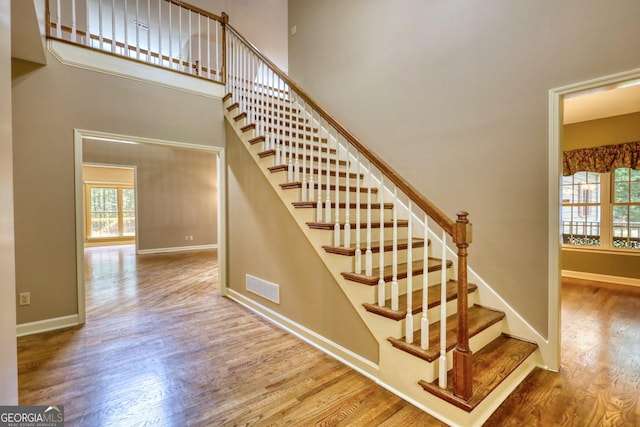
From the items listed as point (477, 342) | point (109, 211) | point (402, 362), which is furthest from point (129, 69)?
point (109, 211)

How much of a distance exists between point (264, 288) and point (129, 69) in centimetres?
288

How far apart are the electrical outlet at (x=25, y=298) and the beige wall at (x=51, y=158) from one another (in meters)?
0.03

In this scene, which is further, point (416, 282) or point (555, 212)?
point (416, 282)

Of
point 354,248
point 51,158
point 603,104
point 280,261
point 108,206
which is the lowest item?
point 280,261

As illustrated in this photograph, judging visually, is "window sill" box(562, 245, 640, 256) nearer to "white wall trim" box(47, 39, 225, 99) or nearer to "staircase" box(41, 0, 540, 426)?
"staircase" box(41, 0, 540, 426)

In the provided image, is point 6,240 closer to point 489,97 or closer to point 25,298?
point 25,298

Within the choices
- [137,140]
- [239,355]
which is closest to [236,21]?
[137,140]

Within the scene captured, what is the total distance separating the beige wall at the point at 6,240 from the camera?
1178 mm

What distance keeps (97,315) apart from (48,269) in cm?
Answer: 73

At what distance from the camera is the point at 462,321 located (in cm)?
159

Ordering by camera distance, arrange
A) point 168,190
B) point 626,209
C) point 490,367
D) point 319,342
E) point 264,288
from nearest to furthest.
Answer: point 490,367, point 319,342, point 264,288, point 626,209, point 168,190

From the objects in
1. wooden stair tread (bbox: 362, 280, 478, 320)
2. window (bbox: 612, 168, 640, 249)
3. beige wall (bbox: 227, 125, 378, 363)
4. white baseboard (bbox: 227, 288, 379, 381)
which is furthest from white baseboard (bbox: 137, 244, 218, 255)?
window (bbox: 612, 168, 640, 249)

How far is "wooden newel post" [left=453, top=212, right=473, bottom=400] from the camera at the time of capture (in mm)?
1580

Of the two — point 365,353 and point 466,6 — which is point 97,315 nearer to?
point 365,353
